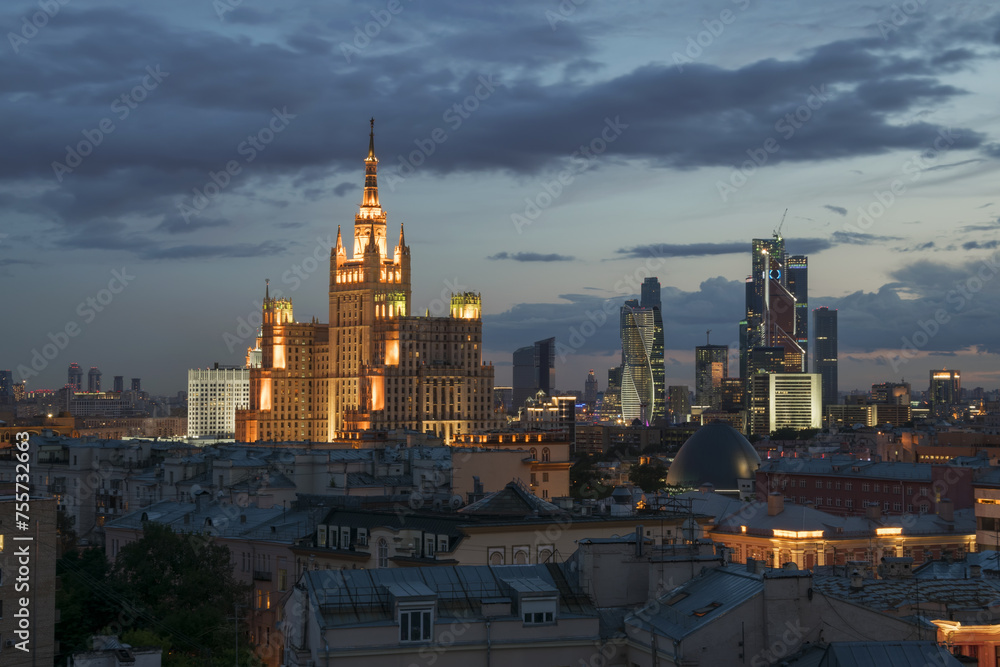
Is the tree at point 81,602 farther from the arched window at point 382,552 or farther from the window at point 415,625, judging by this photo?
the window at point 415,625

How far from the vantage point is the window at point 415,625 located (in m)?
38.8

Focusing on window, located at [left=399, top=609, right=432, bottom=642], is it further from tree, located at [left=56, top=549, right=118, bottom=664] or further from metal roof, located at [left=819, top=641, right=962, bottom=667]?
tree, located at [left=56, top=549, right=118, bottom=664]

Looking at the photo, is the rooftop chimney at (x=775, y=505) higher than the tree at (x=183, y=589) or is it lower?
higher

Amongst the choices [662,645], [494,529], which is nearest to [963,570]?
[494,529]

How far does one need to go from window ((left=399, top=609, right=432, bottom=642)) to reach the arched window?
22.0 meters

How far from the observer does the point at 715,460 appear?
17362cm

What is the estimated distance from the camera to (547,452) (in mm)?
130375

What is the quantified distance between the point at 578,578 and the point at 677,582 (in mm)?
2731

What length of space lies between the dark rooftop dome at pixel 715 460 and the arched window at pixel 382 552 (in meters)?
109

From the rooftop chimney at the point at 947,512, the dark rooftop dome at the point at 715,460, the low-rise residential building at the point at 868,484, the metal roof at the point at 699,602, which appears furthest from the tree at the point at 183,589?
the dark rooftop dome at the point at 715,460

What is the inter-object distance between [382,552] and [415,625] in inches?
911

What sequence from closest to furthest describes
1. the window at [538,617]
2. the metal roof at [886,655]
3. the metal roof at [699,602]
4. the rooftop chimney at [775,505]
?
the metal roof at [886,655] < the metal roof at [699,602] < the window at [538,617] < the rooftop chimney at [775,505]

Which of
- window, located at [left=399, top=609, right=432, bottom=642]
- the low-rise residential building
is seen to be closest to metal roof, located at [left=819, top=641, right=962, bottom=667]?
window, located at [left=399, top=609, right=432, bottom=642]

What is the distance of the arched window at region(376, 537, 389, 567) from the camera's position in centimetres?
6126
